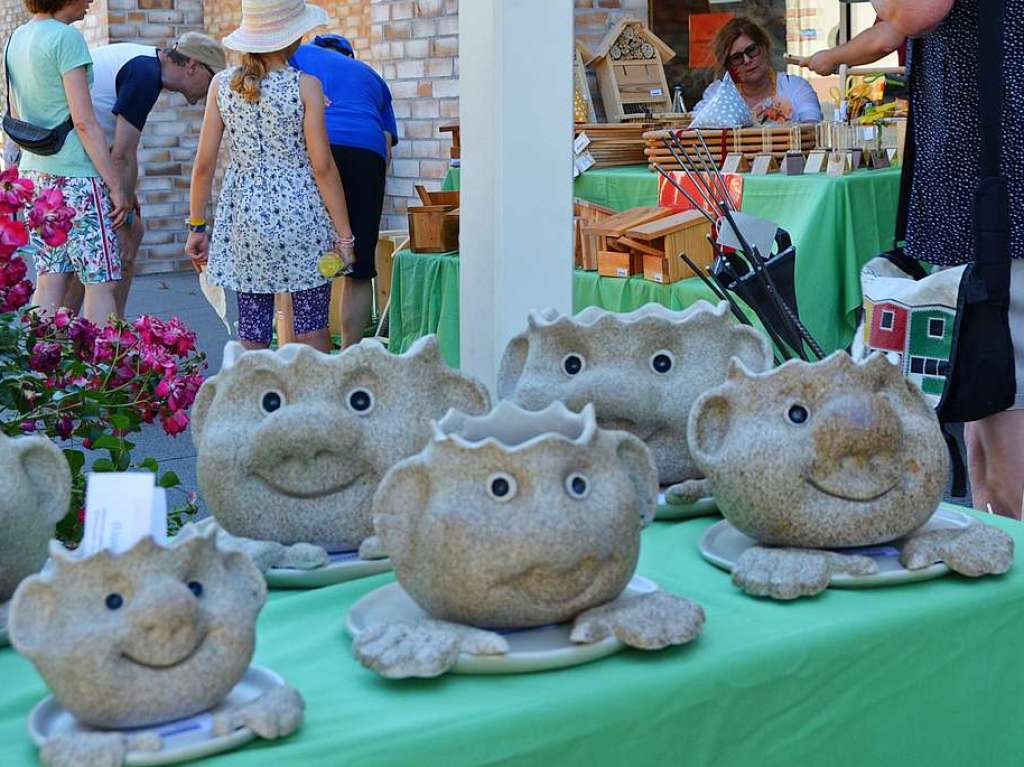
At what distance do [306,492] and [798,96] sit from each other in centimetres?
481

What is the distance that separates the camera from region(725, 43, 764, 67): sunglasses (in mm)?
5770

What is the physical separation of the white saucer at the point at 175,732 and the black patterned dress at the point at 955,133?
166 cm

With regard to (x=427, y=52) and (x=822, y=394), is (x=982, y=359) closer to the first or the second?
(x=822, y=394)

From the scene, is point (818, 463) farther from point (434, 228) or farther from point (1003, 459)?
point (434, 228)

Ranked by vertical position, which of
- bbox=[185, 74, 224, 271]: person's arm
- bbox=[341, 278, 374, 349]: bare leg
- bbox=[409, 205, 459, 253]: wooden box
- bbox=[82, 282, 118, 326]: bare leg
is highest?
bbox=[185, 74, 224, 271]: person's arm

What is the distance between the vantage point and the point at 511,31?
2.21 metres

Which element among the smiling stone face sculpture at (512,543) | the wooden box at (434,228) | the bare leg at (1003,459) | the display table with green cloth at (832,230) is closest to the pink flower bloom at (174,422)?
the smiling stone face sculpture at (512,543)

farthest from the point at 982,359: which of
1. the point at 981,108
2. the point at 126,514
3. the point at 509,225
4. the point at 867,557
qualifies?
the point at 126,514

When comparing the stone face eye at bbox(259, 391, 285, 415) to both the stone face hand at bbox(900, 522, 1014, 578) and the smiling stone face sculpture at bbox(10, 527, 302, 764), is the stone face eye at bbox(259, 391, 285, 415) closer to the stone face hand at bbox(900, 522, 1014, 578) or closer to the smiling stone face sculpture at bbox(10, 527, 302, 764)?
the smiling stone face sculpture at bbox(10, 527, 302, 764)

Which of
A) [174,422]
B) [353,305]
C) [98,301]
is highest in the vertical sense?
[174,422]

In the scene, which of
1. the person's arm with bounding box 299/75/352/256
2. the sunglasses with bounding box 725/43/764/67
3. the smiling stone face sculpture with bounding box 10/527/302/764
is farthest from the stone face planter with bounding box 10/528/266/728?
the sunglasses with bounding box 725/43/764/67

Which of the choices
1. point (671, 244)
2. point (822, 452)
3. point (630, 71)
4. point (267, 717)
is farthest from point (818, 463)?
point (630, 71)

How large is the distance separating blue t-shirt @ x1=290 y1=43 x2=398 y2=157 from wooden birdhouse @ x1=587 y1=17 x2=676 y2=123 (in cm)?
117

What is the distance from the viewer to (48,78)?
14.9 ft
